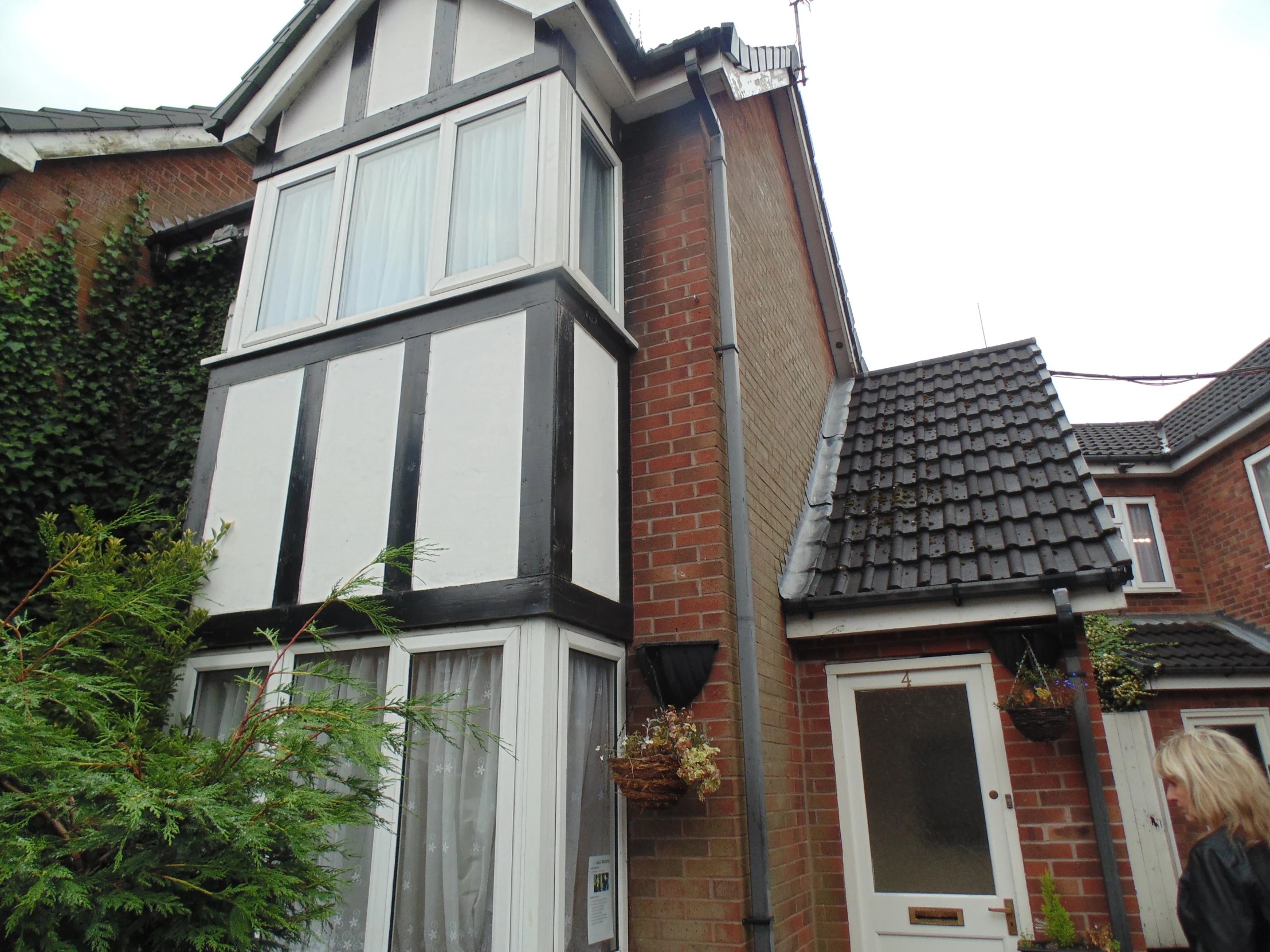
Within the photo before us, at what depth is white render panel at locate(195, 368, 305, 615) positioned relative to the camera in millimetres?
4758

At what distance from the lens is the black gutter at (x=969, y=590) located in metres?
4.59

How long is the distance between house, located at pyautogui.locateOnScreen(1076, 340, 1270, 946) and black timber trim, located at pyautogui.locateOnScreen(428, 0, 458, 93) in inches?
328

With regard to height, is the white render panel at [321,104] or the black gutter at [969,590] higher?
the white render panel at [321,104]

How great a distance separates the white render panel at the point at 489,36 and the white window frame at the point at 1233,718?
10.3m

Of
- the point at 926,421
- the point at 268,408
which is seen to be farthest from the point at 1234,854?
the point at 268,408

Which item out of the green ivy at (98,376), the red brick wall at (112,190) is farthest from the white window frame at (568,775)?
the red brick wall at (112,190)

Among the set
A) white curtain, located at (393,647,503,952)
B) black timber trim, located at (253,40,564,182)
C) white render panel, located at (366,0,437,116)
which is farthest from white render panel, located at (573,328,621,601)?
white render panel, located at (366,0,437,116)

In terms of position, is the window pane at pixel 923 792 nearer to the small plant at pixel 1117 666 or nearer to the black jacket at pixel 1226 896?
the black jacket at pixel 1226 896

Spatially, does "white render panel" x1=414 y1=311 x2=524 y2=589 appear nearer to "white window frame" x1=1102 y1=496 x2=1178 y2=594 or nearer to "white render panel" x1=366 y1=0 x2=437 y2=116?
"white render panel" x1=366 y1=0 x2=437 y2=116

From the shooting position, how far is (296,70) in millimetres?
5816

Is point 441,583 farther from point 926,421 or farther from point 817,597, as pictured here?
point 926,421

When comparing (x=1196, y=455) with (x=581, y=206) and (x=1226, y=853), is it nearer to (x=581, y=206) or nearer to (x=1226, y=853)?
(x=581, y=206)

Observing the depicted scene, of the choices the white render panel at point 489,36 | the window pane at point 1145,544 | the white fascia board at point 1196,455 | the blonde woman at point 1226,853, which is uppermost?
the white render panel at point 489,36

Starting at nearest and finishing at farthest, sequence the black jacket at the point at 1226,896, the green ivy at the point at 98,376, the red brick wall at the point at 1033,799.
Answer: the black jacket at the point at 1226,896 < the red brick wall at the point at 1033,799 < the green ivy at the point at 98,376
